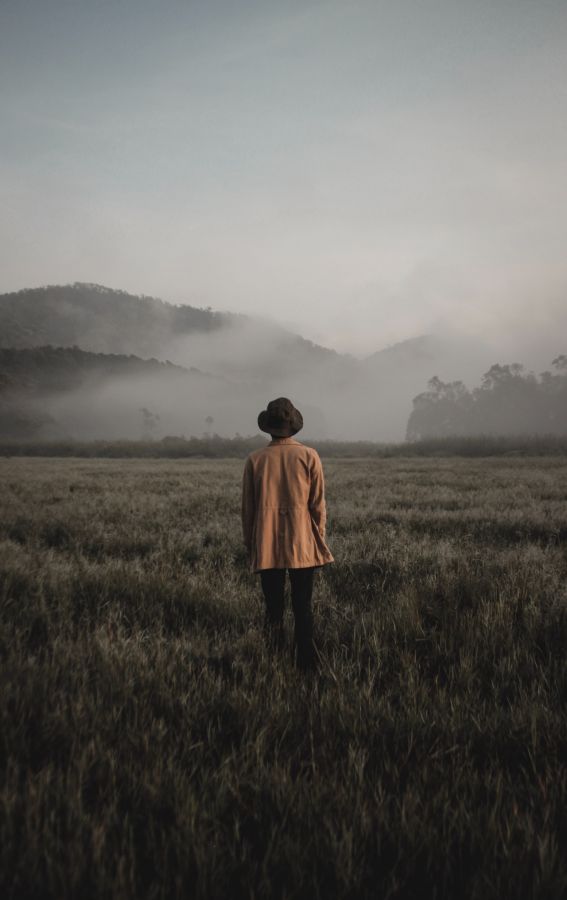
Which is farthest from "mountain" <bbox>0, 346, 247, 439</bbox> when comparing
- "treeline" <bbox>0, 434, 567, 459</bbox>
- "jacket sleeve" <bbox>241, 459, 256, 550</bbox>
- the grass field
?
"jacket sleeve" <bbox>241, 459, 256, 550</bbox>

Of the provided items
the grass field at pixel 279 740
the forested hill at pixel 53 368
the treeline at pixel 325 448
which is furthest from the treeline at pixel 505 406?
the forested hill at pixel 53 368

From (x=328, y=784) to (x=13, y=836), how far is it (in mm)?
1177

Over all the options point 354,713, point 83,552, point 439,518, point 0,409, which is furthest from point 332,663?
point 0,409

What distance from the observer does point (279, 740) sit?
83.0 inches

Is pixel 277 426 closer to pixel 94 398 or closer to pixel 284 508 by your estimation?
pixel 284 508

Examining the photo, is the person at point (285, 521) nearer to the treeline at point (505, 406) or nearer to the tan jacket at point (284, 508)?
the tan jacket at point (284, 508)

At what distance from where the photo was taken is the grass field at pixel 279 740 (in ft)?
4.65

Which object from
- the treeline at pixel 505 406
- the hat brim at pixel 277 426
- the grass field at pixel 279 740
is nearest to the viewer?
the grass field at pixel 279 740

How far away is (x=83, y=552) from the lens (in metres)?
6.04

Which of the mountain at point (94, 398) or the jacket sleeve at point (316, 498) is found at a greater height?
the mountain at point (94, 398)

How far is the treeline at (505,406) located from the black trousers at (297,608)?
305 feet

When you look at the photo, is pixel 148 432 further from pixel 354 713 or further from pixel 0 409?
pixel 354 713

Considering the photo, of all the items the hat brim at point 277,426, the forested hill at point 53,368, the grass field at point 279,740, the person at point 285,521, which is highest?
the forested hill at point 53,368

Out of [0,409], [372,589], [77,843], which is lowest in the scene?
[372,589]
